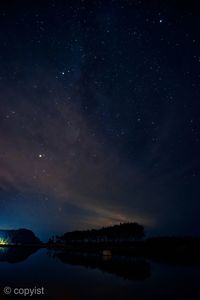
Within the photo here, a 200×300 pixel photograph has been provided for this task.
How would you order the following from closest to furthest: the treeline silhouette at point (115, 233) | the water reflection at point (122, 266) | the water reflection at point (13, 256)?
the water reflection at point (122, 266) < the water reflection at point (13, 256) < the treeline silhouette at point (115, 233)

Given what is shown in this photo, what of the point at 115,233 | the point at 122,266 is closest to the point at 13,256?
the point at 122,266

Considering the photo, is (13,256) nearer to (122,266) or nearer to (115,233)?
(122,266)

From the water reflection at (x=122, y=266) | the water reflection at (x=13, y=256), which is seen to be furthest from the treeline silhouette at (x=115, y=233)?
the water reflection at (x=122, y=266)

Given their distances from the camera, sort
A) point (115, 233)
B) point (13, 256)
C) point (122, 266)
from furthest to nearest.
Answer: point (115, 233), point (13, 256), point (122, 266)

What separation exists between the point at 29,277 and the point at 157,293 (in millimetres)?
12231

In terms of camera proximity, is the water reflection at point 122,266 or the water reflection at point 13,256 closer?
the water reflection at point 122,266

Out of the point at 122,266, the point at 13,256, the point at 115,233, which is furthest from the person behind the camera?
the point at 115,233

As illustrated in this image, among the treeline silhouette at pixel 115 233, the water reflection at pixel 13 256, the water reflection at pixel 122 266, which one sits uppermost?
the treeline silhouette at pixel 115 233

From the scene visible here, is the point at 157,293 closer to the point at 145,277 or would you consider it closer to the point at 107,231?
the point at 145,277

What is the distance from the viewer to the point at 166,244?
85312 millimetres

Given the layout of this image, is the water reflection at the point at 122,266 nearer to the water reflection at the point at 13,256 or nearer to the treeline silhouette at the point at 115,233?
the water reflection at the point at 13,256

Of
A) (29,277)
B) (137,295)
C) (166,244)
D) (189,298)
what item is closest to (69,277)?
(29,277)

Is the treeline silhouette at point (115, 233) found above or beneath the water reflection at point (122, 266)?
above

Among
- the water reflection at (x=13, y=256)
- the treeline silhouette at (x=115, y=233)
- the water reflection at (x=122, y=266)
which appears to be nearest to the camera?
the water reflection at (x=122, y=266)
